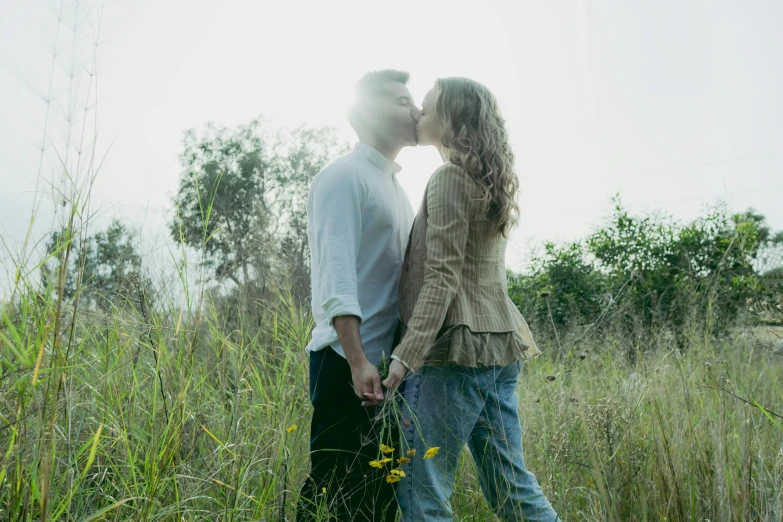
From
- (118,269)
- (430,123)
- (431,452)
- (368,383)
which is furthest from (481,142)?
(118,269)

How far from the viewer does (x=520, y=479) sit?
194 centimetres

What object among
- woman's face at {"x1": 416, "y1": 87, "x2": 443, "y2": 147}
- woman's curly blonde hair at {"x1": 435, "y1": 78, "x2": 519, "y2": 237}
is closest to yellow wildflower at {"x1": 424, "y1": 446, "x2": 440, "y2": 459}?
woman's curly blonde hair at {"x1": 435, "y1": 78, "x2": 519, "y2": 237}

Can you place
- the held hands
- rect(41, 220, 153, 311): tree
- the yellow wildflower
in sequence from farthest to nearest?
rect(41, 220, 153, 311): tree → the held hands → the yellow wildflower

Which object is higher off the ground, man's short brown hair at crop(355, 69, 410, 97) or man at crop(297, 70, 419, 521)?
man's short brown hair at crop(355, 69, 410, 97)

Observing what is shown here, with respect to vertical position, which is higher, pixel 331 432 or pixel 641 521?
pixel 331 432

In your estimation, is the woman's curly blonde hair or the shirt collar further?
the shirt collar

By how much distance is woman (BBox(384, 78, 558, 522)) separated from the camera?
1760mm

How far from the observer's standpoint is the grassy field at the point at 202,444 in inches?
56.7

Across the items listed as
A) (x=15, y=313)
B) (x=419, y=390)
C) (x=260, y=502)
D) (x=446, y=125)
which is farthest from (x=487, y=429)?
(x=15, y=313)

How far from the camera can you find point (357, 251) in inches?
80.5

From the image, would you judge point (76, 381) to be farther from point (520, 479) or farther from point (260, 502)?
point (520, 479)

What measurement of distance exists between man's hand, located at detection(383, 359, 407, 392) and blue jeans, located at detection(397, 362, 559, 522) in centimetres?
7

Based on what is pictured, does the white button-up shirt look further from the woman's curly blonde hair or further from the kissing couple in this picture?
the woman's curly blonde hair

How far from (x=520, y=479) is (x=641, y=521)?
1.35ft
